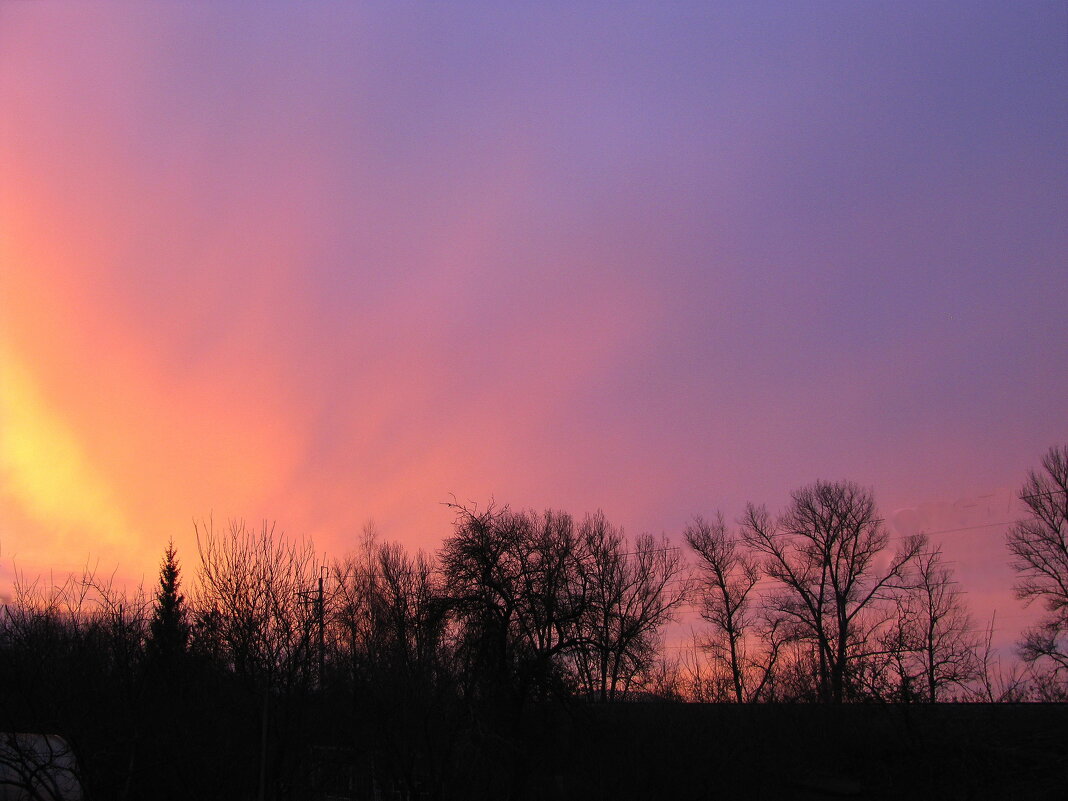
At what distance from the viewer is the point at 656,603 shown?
54219 millimetres

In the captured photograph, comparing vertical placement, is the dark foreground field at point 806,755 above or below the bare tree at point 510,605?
below

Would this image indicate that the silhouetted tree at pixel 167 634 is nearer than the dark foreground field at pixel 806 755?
Yes

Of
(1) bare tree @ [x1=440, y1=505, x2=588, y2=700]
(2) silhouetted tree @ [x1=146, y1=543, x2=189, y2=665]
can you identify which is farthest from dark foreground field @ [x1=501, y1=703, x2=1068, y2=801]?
(2) silhouetted tree @ [x1=146, y1=543, x2=189, y2=665]

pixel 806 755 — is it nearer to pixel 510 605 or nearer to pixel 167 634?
pixel 510 605

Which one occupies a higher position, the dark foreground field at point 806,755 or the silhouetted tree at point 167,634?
the silhouetted tree at point 167,634

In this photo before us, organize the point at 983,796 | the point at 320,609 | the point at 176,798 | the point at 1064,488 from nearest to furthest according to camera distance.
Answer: the point at 176,798 < the point at 320,609 < the point at 983,796 < the point at 1064,488

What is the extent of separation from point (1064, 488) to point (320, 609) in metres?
37.5

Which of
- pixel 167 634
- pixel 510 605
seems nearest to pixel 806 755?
pixel 510 605

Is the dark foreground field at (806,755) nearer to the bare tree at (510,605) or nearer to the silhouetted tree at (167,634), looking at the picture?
the bare tree at (510,605)

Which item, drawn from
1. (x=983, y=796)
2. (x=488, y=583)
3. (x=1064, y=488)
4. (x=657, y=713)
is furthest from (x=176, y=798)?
(x=1064, y=488)

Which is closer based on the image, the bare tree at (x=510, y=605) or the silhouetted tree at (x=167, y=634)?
the silhouetted tree at (x=167, y=634)

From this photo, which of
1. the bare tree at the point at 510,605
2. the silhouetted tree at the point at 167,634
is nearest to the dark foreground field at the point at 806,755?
the bare tree at the point at 510,605

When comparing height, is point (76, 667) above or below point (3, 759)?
above

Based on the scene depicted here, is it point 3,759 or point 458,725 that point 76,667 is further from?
point 458,725
